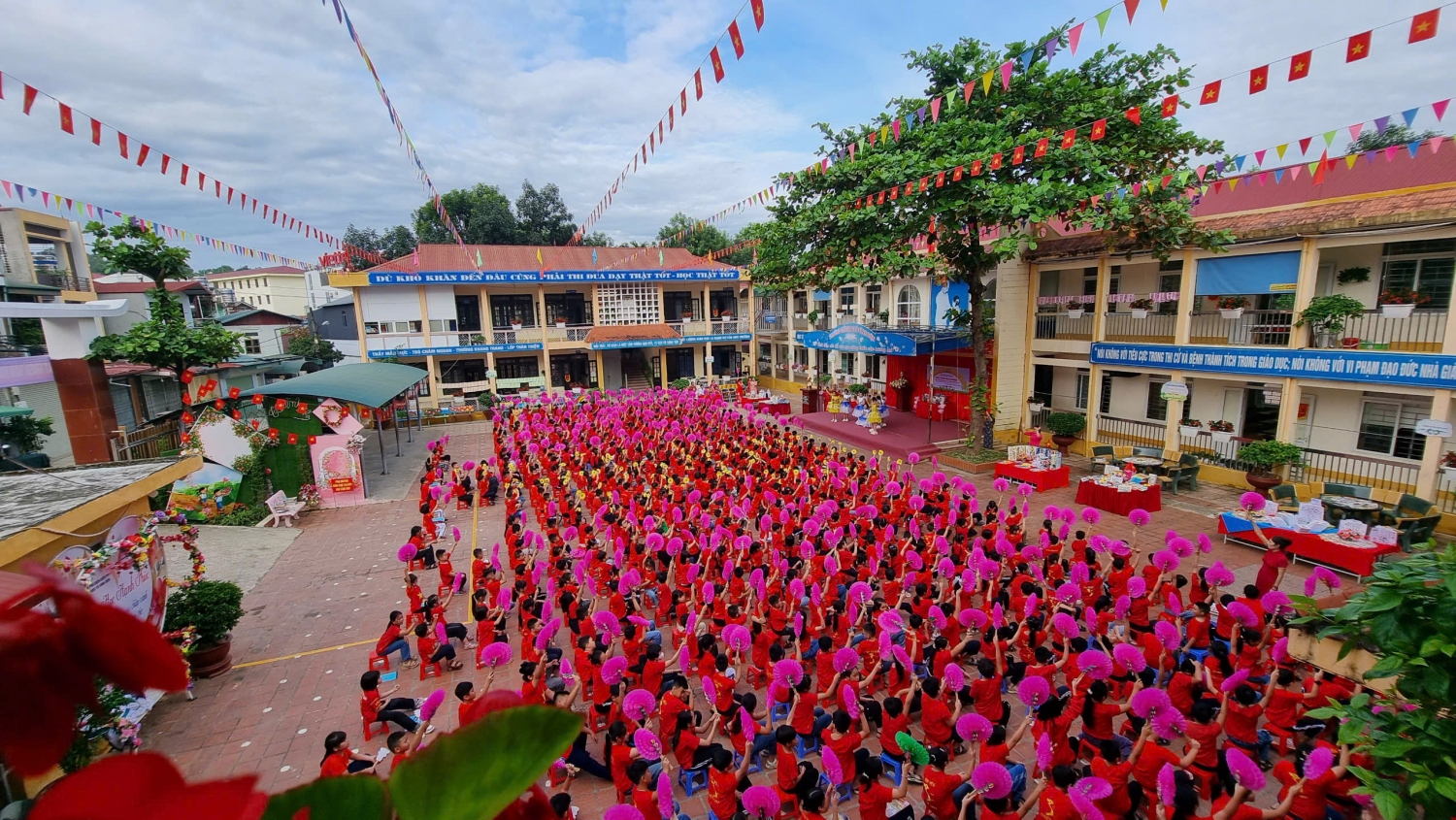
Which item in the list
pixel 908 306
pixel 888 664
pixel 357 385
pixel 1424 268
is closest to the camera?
pixel 888 664

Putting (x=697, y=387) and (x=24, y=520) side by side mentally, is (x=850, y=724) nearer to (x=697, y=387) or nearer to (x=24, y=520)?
(x=24, y=520)

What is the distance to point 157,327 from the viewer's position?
48.2 feet

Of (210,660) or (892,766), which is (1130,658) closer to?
(892,766)

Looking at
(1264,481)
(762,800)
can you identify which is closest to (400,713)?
(762,800)

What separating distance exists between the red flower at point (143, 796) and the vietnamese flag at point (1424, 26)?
9.68 meters

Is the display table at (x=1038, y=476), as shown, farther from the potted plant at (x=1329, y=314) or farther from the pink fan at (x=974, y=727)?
the pink fan at (x=974, y=727)

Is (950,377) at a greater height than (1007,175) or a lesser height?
lesser

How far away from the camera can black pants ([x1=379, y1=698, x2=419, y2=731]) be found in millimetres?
6445

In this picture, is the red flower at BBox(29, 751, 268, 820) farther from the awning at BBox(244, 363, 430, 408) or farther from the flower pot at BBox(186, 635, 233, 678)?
the awning at BBox(244, 363, 430, 408)

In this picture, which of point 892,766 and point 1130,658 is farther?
point 1130,658

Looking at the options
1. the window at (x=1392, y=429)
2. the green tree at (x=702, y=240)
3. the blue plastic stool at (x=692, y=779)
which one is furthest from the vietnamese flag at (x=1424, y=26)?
the green tree at (x=702, y=240)

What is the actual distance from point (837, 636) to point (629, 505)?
4.76 m

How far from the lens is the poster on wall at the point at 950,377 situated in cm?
1931

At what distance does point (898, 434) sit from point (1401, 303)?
425 inches
